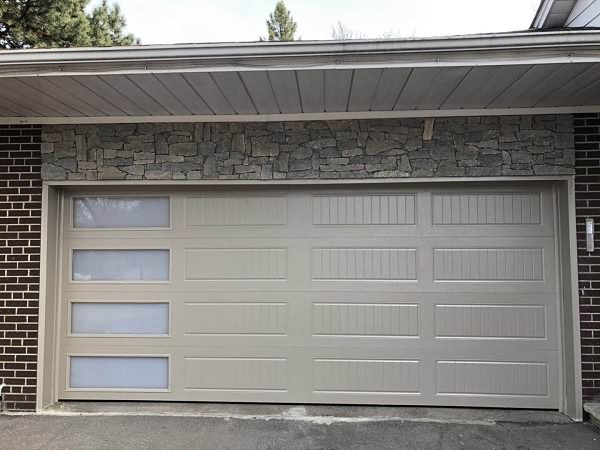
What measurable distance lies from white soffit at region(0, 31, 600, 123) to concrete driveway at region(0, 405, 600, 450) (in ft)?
8.28

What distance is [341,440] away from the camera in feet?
11.6

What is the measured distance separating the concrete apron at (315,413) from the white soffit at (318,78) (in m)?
2.52

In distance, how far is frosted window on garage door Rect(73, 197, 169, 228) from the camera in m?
4.39

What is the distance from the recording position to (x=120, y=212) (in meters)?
4.40

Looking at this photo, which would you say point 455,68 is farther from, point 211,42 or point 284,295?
point 284,295

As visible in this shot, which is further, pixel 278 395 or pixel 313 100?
pixel 278 395

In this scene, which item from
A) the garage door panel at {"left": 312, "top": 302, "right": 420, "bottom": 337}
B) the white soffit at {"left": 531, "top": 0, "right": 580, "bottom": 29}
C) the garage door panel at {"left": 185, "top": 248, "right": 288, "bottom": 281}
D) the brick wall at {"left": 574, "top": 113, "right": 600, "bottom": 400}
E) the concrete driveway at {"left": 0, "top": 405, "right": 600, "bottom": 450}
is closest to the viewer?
the concrete driveway at {"left": 0, "top": 405, "right": 600, "bottom": 450}

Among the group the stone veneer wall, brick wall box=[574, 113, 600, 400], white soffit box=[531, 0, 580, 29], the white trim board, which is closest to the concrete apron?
brick wall box=[574, 113, 600, 400]

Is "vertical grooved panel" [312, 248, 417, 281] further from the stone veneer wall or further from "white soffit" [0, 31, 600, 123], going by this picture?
"white soffit" [0, 31, 600, 123]

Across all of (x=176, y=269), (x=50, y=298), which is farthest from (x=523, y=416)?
(x=50, y=298)

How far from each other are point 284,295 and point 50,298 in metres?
2.09

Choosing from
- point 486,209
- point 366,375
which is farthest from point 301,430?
point 486,209

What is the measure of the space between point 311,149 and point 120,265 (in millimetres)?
2061

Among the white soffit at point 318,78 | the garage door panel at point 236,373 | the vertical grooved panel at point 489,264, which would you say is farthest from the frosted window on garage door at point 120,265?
the vertical grooved panel at point 489,264
